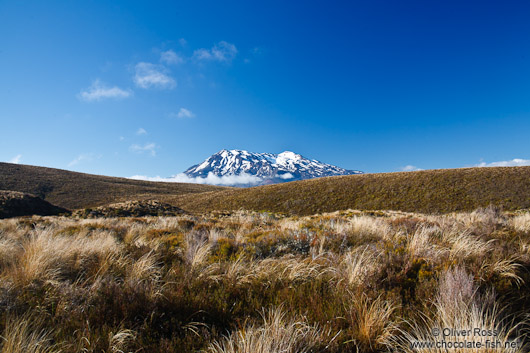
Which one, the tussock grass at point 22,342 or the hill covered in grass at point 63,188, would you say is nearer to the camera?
the tussock grass at point 22,342

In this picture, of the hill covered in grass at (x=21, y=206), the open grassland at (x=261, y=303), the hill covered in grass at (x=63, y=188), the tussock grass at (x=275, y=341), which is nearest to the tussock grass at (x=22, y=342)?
the open grassland at (x=261, y=303)

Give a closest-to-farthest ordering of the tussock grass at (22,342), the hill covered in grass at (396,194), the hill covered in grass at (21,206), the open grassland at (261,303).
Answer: the tussock grass at (22,342), the open grassland at (261,303), the hill covered in grass at (21,206), the hill covered in grass at (396,194)

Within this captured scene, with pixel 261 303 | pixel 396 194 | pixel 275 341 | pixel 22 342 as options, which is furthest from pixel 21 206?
Result: pixel 396 194

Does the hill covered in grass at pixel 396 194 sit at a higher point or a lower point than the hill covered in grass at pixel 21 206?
higher

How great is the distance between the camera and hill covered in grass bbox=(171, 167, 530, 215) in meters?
38.8

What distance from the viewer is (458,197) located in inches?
1577

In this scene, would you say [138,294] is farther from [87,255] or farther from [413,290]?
[413,290]

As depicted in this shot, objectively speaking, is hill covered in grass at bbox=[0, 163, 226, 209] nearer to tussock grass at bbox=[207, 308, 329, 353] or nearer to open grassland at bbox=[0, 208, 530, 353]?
open grassland at bbox=[0, 208, 530, 353]

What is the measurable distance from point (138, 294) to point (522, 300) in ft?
16.0

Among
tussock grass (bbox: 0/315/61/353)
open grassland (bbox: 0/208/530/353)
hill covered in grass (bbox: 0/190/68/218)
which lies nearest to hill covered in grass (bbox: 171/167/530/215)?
hill covered in grass (bbox: 0/190/68/218)

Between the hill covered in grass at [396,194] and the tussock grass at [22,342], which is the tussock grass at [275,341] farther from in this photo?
the hill covered in grass at [396,194]

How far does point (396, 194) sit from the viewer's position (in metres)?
44.6

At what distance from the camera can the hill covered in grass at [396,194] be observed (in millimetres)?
38812

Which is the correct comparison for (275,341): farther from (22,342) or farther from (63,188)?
(63,188)
